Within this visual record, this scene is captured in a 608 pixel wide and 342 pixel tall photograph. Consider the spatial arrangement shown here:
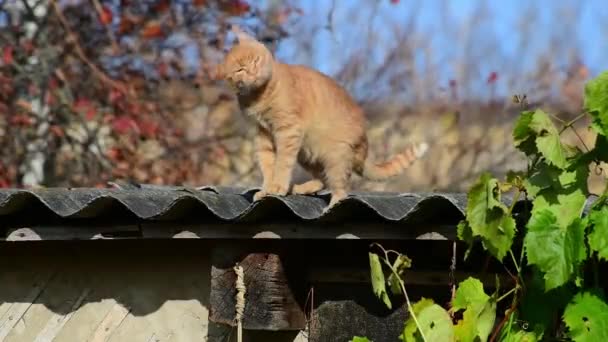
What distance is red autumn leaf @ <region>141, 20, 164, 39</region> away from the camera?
10.8 m

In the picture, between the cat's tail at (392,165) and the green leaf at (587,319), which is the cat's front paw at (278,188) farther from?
the green leaf at (587,319)

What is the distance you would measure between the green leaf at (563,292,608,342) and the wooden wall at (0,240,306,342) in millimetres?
1231

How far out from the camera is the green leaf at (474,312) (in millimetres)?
3482

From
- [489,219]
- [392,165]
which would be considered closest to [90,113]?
[392,165]

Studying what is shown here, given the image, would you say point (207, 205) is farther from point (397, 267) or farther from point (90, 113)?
point (90, 113)

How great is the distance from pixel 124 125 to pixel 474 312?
24.6ft

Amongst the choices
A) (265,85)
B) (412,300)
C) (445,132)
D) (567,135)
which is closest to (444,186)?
(445,132)

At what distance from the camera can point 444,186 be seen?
37.9ft

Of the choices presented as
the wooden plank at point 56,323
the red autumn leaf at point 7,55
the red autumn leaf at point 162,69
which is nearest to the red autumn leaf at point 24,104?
the red autumn leaf at point 7,55

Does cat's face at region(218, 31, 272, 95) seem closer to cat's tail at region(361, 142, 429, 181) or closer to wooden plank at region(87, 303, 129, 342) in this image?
cat's tail at region(361, 142, 429, 181)

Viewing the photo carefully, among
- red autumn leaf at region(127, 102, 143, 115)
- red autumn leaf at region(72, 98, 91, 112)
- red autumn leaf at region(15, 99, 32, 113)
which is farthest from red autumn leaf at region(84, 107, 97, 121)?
red autumn leaf at region(15, 99, 32, 113)

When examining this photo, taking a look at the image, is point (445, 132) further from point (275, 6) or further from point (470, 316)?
point (470, 316)

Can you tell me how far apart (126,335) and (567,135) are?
706cm

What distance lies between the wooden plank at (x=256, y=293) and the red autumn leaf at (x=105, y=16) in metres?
6.84
